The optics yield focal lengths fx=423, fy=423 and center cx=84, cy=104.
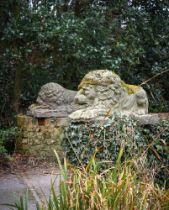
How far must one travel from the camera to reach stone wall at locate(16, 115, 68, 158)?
7.93 metres

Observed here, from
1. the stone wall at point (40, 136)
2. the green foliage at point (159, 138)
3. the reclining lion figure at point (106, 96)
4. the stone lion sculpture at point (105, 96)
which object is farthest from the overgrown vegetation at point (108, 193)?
the stone wall at point (40, 136)

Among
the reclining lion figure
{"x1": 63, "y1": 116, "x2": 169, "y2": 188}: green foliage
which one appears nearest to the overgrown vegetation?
{"x1": 63, "y1": 116, "x2": 169, "y2": 188}: green foliage

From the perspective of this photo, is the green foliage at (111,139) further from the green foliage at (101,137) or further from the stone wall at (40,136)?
the stone wall at (40,136)

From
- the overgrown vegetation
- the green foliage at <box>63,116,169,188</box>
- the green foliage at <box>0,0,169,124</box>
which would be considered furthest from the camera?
the green foliage at <box>0,0,169,124</box>

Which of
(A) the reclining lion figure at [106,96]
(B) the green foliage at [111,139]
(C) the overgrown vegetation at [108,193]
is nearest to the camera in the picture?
(C) the overgrown vegetation at [108,193]

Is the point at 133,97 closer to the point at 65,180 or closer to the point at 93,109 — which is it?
the point at 93,109

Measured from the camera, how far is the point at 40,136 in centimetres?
798

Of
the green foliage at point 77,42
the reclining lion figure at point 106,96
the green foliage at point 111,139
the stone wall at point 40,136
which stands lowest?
the stone wall at point 40,136

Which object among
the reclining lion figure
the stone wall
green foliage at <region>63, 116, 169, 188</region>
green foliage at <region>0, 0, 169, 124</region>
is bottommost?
the stone wall

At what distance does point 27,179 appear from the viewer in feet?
19.9

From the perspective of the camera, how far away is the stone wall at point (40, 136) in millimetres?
7930

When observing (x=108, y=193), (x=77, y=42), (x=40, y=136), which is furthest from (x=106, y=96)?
(x=108, y=193)

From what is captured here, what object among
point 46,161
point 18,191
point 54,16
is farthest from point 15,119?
point 18,191

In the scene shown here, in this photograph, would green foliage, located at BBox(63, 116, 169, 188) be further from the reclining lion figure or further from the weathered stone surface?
the weathered stone surface
